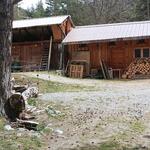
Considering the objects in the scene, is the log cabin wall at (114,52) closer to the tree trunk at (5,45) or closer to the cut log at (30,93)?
the cut log at (30,93)

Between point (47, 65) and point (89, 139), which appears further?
point (47, 65)

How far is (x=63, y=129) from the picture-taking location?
10.6 meters

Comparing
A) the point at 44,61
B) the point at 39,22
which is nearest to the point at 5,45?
the point at 44,61

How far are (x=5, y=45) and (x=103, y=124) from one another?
3.20 m

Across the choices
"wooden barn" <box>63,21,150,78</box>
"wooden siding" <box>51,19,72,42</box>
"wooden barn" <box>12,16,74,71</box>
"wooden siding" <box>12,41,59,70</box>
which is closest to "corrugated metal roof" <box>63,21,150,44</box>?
"wooden barn" <box>63,21,150,78</box>

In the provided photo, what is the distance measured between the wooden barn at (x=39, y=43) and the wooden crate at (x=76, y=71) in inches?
110

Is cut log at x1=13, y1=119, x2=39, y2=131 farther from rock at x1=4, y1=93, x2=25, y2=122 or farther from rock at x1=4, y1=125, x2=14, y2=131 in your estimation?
rock at x1=4, y1=93, x2=25, y2=122

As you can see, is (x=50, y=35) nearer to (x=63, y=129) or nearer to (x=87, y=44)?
(x=87, y=44)

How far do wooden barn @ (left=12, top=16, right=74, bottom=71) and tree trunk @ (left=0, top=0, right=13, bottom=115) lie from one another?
21.3 meters

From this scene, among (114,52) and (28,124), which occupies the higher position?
(114,52)

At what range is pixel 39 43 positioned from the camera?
112 feet

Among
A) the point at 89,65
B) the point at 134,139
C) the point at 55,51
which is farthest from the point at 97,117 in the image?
the point at 55,51

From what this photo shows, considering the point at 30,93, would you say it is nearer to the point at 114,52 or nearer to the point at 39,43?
the point at 114,52

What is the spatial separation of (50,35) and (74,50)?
2.86 meters
